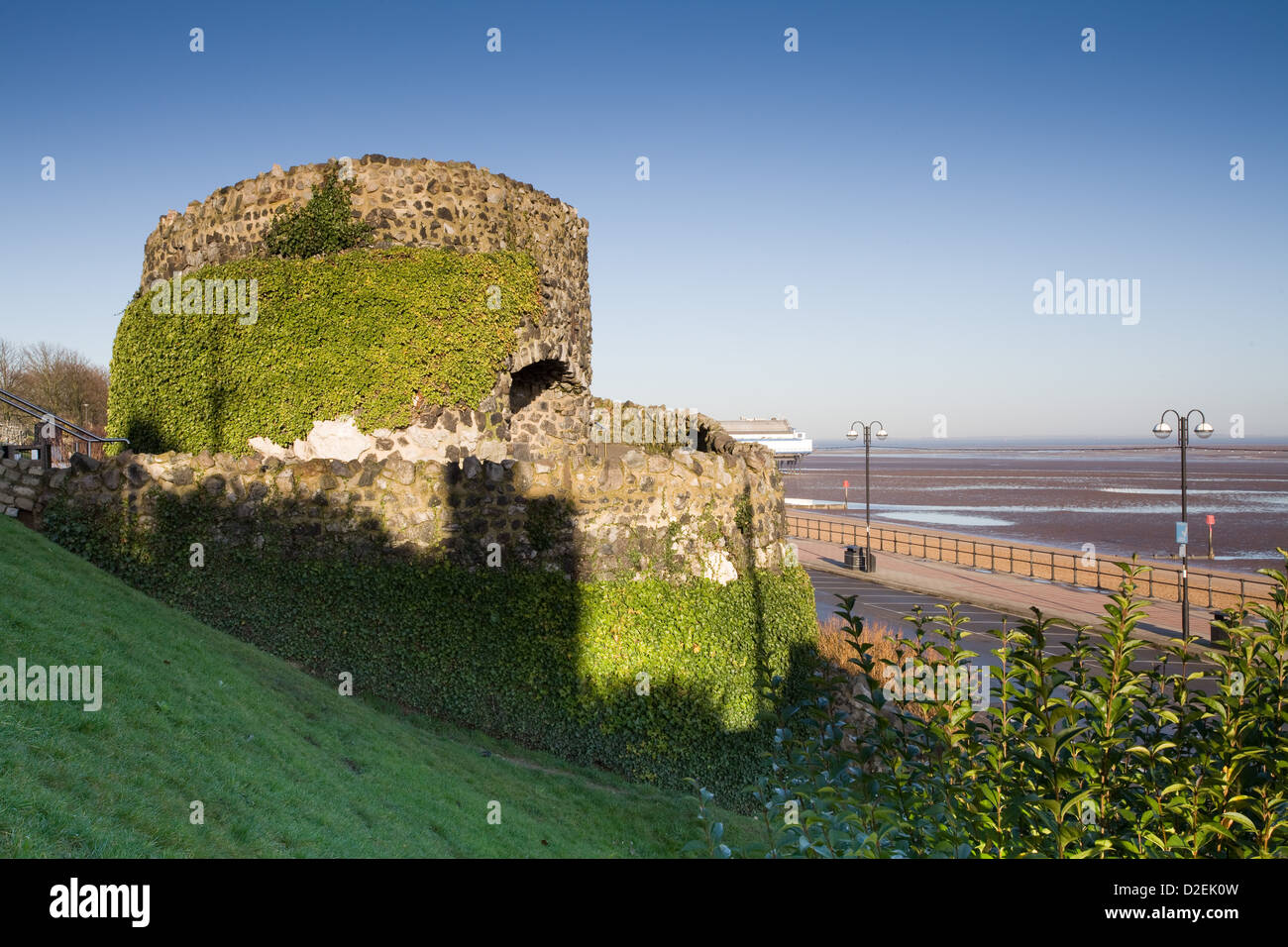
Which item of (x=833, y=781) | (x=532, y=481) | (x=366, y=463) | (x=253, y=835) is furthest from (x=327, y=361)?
(x=833, y=781)

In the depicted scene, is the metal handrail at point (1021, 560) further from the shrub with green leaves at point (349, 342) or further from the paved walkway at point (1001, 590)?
the shrub with green leaves at point (349, 342)

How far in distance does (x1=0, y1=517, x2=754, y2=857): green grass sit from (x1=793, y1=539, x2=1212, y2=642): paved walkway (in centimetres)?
1641

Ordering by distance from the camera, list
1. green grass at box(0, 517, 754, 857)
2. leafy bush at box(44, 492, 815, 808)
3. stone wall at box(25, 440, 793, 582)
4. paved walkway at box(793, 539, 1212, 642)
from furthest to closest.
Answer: paved walkway at box(793, 539, 1212, 642) < stone wall at box(25, 440, 793, 582) < leafy bush at box(44, 492, 815, 808) < green grass at box(0, 517, 754, 857)

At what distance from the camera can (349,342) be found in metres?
13.2

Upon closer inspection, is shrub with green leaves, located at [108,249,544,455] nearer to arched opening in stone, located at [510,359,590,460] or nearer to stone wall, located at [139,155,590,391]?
stone wall, located at [139,155,590,391]

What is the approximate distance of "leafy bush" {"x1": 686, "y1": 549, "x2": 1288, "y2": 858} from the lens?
271cm

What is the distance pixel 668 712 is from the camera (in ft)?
36.1

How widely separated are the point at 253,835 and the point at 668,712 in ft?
23.4

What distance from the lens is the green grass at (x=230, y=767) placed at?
162 inches

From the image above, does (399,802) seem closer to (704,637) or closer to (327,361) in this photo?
(704,637)

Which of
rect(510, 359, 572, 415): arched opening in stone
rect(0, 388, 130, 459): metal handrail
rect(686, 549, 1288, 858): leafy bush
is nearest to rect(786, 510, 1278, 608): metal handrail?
rect(510, 359, 572, 415): arched opening in stone

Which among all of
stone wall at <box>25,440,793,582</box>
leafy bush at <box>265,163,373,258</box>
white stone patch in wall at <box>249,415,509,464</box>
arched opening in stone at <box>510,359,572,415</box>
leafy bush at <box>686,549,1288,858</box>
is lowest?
leafy bush at <box>686,549,1288,858</box>
